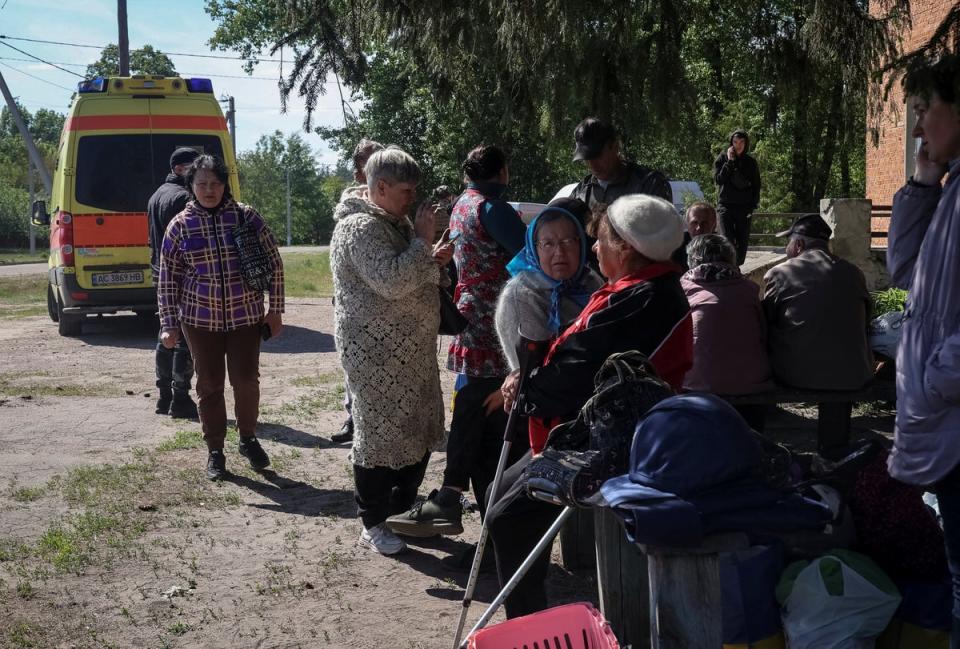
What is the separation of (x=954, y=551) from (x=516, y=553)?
144 centimetres

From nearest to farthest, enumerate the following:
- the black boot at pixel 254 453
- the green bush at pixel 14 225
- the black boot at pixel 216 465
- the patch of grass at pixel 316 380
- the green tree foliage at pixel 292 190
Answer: the black boot at pixel 216 465
the black boot at pixel 254 453
the patch of grass at pixel 316 380
the green bush at pixel 14 225
the green tree foliage at pixel 292 190

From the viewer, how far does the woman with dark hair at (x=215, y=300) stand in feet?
20.3

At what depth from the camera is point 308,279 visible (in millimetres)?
24109

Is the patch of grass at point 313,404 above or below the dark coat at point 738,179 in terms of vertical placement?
below

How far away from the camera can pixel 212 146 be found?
12.6 meters

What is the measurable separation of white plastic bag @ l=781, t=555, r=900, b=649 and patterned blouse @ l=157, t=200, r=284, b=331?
13.5 ft

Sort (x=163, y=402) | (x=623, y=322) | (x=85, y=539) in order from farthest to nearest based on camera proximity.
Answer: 1. (x=163, y=402)
2. (x=85, y=539)
3. (x=623, y=322)

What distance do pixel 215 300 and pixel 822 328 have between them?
11.8ft

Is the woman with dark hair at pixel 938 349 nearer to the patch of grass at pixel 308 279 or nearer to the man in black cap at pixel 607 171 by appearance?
the man in black cap at pixel 607 171

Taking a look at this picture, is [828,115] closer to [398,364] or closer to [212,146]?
[398,364]

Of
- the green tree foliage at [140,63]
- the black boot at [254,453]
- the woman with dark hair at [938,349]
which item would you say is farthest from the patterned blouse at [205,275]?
the green tree foliage at [140,63]

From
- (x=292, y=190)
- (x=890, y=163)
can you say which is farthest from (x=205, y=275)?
(x=292, y=190)

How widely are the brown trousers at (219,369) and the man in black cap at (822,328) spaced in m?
3.18

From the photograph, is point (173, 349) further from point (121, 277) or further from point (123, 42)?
point (123, 42)
